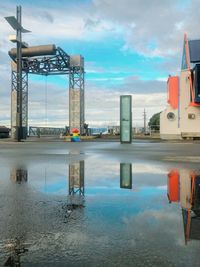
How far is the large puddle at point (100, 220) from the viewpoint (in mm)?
3299

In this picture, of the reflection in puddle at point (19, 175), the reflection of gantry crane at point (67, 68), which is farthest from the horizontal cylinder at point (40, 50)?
the reflection in puddle at point (19, 175)

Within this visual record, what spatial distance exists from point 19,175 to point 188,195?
14.5ft

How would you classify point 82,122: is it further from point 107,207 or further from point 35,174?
point 107,207

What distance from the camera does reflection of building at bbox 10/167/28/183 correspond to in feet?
26.9

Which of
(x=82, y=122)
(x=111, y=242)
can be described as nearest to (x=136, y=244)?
(x=111, y=242)

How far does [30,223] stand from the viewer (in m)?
4.43

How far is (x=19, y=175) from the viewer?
28.8ft

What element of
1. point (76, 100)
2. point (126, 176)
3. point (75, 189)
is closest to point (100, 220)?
point (75, 189)

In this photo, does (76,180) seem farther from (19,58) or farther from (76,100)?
(76,100)

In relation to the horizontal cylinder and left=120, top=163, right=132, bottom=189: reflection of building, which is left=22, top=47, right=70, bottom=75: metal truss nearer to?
the horizontal cylinder

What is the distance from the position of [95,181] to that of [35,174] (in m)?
1.90

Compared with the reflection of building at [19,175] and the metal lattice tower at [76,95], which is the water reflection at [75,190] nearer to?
the reflection of building at [19,175]

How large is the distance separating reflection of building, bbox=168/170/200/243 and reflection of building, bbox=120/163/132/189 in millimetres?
885

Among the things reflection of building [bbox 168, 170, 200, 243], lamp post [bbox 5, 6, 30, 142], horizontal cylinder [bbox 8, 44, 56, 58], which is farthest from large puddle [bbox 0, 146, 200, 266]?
horizontal cylinder [bbox 8, 44, 56, 58]
